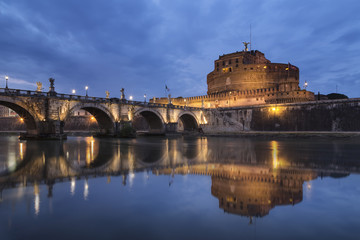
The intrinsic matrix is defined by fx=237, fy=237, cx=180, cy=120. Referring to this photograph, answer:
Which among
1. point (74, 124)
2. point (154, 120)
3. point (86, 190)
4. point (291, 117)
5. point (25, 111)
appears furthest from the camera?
point (74, 124)

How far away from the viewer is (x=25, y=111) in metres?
27.8

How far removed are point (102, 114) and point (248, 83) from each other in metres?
44.4

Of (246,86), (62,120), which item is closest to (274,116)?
(246,86)

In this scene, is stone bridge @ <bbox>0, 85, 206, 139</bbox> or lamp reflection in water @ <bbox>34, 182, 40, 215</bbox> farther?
stone bridge @ <bbox>0, 85, 206, 139</bbox>

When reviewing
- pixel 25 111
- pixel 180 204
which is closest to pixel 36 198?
pixel 180 204

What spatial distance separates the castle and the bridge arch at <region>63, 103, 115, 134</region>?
22236mm

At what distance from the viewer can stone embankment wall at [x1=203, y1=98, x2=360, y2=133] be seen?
129 ft

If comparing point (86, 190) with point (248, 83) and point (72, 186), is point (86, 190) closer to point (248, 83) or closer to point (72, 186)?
point (72, 186)

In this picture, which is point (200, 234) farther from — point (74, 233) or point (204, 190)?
point (204, 190)

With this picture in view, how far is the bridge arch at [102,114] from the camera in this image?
32.6 metres

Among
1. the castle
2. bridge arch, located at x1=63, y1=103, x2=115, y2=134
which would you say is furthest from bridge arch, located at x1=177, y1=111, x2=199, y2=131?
bridge arch, located at x1=63, y1=103, x2=115, y2=134

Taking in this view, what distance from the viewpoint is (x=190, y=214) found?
498cm

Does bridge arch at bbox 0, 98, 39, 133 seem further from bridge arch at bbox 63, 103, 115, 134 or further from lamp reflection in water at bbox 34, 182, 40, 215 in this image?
lamp reflection in water at bbox 34, 182, 40, 215

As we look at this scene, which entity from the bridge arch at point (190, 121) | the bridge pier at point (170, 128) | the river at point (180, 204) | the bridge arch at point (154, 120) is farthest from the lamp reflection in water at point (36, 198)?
the bridge arch at point (190, 121)
